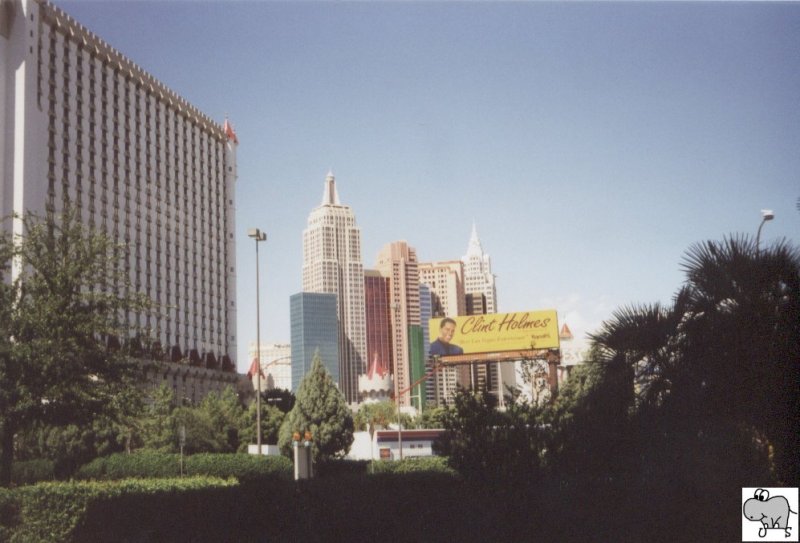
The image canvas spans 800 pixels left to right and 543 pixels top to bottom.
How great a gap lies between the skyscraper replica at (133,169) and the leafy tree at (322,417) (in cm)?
1418

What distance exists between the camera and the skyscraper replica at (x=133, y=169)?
73.6 metres

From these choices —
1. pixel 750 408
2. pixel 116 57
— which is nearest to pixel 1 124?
pixel 116 57

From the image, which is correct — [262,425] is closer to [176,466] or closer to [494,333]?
[494,333]

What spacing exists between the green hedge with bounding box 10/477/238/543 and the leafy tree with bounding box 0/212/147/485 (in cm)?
254

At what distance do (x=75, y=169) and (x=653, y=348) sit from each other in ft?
257

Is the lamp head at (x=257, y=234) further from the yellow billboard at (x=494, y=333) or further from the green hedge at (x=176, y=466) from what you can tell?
the yellow billboard at (x=494, y=333)

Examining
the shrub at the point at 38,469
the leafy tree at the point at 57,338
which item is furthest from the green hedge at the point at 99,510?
the shrub at the point at 38,469

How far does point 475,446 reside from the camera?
16.7 meters

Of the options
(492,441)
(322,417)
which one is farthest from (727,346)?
(322,417)

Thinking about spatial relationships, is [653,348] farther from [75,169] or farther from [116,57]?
[116,57]

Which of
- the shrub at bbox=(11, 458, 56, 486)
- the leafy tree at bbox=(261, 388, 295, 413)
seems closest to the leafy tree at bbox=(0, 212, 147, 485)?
the shrub at bbox=(11, 458, 56, 486)

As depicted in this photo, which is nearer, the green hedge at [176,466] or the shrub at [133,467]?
the green hedge at [176,466]

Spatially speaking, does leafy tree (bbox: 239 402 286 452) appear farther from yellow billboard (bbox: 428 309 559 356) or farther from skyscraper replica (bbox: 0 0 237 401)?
yellow billboard (bbox: 428 309 559 356)

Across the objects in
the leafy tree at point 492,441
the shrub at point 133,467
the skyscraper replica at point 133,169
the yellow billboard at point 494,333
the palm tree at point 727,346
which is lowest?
the shrub at point 133,467
